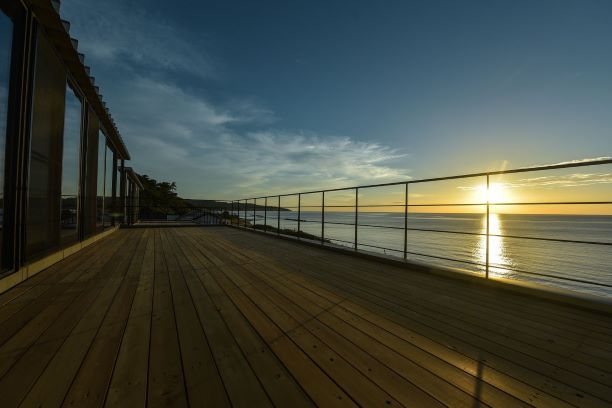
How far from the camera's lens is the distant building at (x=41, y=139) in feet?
7.55

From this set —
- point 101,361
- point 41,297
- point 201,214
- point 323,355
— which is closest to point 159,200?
point 201,214

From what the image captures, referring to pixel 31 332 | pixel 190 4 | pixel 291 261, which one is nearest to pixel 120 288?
pixel 31 332

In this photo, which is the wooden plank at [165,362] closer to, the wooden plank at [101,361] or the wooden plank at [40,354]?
the wooden plank at [101,361]

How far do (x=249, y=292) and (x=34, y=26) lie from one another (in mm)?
3269

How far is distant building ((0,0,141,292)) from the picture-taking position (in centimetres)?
230

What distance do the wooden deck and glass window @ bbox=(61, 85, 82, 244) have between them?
5.48 ft

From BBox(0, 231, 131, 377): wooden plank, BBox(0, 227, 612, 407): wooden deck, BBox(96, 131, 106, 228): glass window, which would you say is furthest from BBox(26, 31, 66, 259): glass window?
BBox(96, 131, 106, 228): glass window

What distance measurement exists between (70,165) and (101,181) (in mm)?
2309

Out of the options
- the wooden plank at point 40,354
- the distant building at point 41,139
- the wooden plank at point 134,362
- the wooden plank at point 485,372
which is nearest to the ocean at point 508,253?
the wooden plank at point 485,372

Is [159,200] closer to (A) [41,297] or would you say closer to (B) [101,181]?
(B) [101,181]

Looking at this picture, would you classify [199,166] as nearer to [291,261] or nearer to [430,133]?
[430,133]

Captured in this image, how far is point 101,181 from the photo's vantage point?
235 inches

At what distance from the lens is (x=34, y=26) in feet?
8.79

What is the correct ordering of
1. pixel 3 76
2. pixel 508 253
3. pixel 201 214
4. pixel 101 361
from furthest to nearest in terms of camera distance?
pixel 201 214
pixel 508 253
pixel 3 76
pixel 101 361
